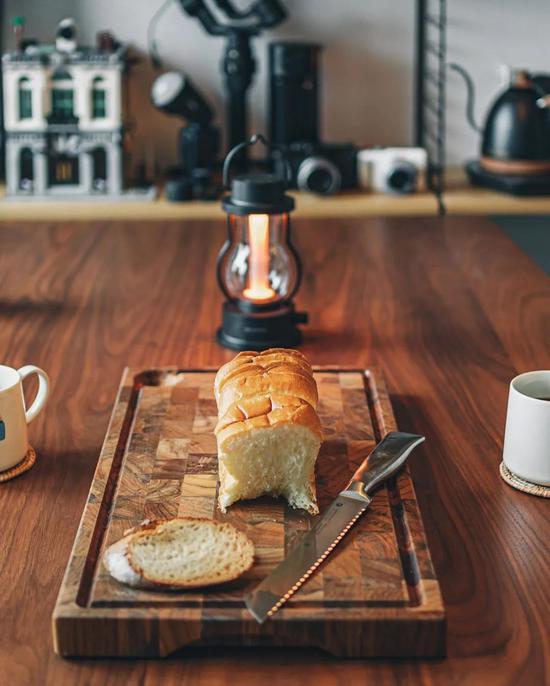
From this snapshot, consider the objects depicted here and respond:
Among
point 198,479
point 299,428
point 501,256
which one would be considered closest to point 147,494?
point 198,479

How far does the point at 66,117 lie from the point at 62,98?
6cm

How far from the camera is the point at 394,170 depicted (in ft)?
9.70

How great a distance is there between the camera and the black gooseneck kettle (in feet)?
9.50

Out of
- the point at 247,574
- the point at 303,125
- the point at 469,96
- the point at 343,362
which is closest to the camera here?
the point at 247,574

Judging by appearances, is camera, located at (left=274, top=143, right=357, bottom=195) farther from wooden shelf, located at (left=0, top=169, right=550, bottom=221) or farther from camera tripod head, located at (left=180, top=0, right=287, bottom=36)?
camera tripod head, located at (left=180, top=0, right=287, bottom=36)

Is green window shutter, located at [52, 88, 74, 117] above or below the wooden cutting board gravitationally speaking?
above

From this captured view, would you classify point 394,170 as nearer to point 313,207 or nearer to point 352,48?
point 313,207

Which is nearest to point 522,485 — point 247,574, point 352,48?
point 247,574

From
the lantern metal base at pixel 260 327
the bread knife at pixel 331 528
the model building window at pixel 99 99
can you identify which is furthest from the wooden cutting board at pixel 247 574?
the model building window at pixel 99 99

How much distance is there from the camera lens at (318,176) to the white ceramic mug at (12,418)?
178cm

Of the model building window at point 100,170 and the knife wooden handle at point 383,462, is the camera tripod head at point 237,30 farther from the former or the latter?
the knife wooden handle at point 383,462

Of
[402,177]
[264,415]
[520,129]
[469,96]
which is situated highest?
[469,96]

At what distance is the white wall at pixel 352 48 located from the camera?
3213 mm

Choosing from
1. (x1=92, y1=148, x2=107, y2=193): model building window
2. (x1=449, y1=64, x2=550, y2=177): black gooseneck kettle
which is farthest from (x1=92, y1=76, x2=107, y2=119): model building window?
(x1=449, y1=64, x2=550, y2=177): black gooseneck kettle
